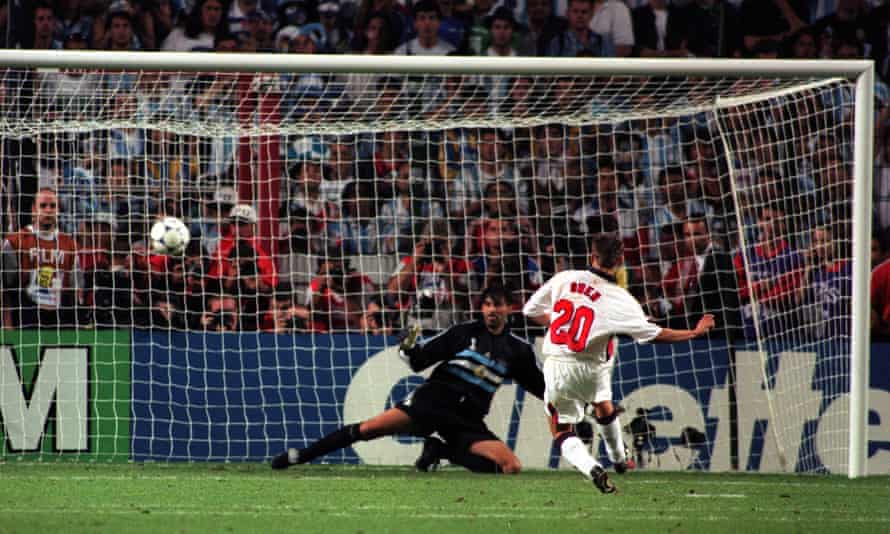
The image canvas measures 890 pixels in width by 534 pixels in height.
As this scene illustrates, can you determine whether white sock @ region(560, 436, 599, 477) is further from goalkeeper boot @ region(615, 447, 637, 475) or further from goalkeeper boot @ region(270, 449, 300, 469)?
goalkeeper boot @ region(270, 449, 300, 469)

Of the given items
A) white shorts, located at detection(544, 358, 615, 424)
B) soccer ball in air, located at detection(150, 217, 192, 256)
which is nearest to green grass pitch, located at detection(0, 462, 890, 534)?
white shorts, located at detection(544, 358, 615, 424)

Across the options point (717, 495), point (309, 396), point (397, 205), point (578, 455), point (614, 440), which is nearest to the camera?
point (578, 455)

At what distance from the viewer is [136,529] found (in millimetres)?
6418

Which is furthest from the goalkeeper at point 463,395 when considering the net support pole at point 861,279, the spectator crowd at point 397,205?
the net support pole at point 861,279

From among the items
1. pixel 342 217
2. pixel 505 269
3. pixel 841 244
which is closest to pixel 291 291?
pixel 342 217

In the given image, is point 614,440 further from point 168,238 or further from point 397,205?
point 168,238

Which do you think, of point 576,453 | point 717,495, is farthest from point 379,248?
point 717,495

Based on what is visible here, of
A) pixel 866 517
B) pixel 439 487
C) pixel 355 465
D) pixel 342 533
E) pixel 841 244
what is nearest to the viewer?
pixel 342 533

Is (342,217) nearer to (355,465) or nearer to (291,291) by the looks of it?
(291,291)

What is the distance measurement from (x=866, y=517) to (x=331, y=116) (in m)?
6.27

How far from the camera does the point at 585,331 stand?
8984mm

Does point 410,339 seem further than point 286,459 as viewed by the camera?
No

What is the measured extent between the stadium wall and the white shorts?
1939 mm

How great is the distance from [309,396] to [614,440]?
8.64 feet
